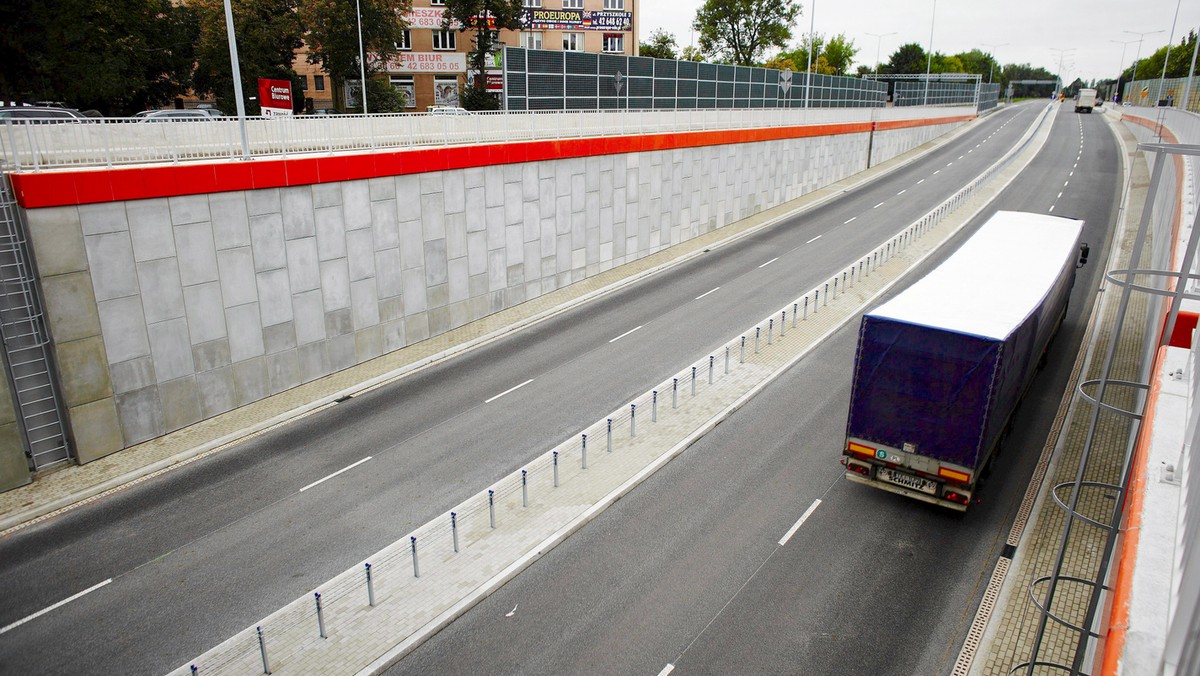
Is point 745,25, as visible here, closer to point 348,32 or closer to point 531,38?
point 531,38

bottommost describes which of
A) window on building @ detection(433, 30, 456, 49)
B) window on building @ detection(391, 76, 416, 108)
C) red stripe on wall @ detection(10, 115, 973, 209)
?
red stripe on wall @ detection(10, 115, 973, 209)

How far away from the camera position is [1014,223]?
2234 centimetres

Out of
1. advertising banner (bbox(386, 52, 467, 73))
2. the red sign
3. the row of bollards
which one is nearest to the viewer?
the row of bollards

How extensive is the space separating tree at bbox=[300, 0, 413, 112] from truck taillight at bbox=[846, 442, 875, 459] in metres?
50.9

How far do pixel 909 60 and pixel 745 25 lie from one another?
1876 inches

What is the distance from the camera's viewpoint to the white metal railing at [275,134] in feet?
50.6

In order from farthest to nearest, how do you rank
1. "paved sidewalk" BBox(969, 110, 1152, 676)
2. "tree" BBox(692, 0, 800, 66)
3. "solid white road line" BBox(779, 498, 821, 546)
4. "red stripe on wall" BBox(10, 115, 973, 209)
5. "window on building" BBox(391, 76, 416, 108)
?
1. "tree" BBox(692, 0, 800, 66)
2. "window on building" BBox(391, 76, 416, 108)
3. "red stripe on wall" BBox(10, 115, 973, 209)
4. "solid white road line" BBox(779, 498, 821, 546)
5. "paved sidewalk" BBox(969, 110, 1152, 676)

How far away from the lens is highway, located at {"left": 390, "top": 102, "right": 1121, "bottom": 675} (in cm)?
1057

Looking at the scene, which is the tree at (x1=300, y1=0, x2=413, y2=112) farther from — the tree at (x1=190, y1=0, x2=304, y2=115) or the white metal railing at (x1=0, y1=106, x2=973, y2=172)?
the white metal railing at (x1=0, y1=106, x2=973, y2=172)

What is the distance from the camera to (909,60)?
13688 centimetres

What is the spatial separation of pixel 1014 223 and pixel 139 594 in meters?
24.6

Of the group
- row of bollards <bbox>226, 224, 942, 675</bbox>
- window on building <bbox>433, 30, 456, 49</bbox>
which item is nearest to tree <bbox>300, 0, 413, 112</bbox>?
window on building <bbox>433, 30, 456, 49</bbox>

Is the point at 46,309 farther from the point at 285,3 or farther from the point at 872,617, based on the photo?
the point at 285,3

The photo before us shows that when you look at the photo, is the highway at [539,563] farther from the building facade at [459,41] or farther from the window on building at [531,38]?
the window on building at [531,38]
